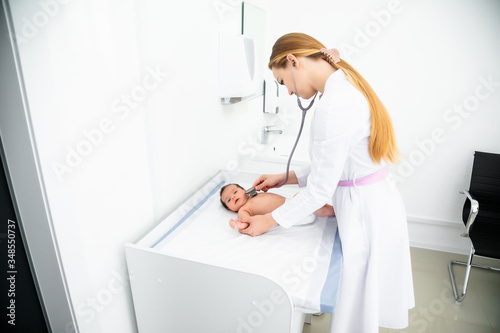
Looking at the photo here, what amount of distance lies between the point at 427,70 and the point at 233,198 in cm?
184

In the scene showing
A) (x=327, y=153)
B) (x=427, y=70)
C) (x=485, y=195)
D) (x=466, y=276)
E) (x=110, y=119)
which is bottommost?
(x=466, y=276)

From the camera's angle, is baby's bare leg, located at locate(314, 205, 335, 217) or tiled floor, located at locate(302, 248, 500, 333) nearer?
baby's bare leg, located at locate(314, 205, 335, 217)

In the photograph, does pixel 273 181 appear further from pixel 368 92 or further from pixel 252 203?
pixel 368 92

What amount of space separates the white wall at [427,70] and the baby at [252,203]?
57.0 inches

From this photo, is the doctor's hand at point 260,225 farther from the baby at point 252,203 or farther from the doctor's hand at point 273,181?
the doctor's hand at point 273,181

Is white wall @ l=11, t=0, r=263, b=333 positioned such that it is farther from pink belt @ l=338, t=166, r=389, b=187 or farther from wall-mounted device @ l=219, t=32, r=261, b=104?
pink belt @ l=338, t=166, r=389, b=187

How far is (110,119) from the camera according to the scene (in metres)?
0.95

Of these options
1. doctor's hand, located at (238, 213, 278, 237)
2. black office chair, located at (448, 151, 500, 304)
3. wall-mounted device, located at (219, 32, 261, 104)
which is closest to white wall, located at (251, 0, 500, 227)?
black office chair, located at (448, 151, 500, 304)

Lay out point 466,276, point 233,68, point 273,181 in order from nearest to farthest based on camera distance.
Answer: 1. point 273,181
2. point 233,68
3. point 466,276

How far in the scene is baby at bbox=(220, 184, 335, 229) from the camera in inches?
55.7

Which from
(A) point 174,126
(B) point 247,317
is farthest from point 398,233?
(A) point 174,126

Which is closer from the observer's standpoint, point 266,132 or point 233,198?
point 233,198

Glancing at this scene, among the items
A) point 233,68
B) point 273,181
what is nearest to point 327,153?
point 273,181

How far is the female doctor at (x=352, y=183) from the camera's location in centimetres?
106
